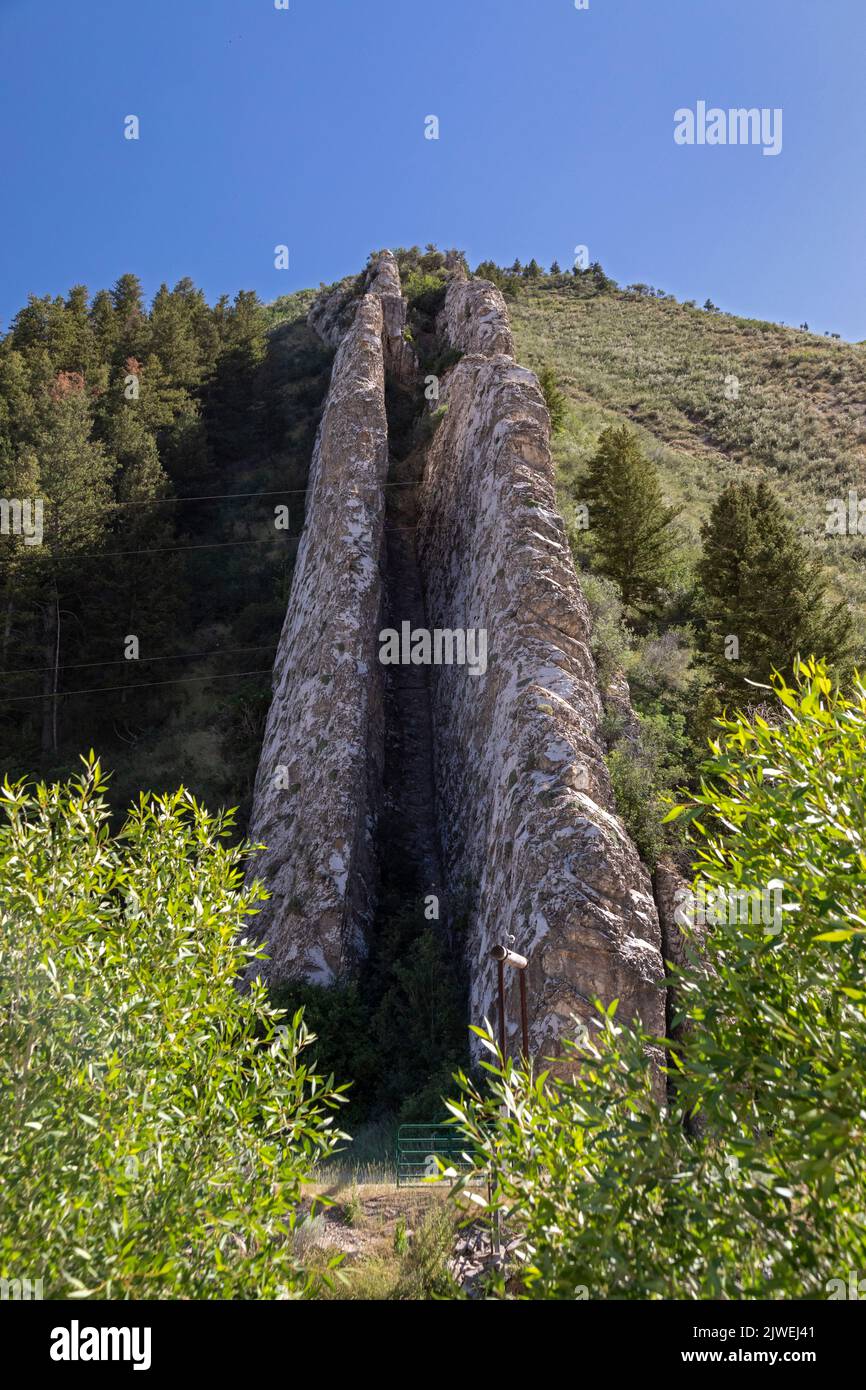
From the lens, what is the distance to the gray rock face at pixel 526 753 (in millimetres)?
10797

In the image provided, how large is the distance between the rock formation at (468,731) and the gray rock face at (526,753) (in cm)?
4

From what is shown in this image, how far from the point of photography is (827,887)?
4.73 meters

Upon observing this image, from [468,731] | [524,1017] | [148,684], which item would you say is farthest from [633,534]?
[524,1017]

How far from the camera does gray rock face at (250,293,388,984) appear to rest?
15539 millimetres

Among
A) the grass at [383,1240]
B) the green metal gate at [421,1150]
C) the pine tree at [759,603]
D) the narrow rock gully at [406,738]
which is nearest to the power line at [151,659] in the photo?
the narrow rock gully at [406,738]

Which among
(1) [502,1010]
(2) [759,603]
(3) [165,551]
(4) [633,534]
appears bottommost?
(1) [502,1010]

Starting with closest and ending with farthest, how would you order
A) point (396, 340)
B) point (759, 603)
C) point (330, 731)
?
point (330, 731) < point (759, 603) < point (396, 340)

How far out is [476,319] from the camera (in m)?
30.9

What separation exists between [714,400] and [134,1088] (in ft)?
182

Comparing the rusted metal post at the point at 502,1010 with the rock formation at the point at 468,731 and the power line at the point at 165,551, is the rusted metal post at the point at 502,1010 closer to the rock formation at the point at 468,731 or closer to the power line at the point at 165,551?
the rock formation at the point at 468,731

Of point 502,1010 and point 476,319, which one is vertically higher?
point 476,319

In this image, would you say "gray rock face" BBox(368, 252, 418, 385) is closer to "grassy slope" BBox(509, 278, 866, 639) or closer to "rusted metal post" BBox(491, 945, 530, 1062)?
"grassy slope" BBox(509, 278, 866, 639)

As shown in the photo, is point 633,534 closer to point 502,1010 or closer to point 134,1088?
point 502,1010

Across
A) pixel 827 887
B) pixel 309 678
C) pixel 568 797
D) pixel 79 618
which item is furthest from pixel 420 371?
pixel 827 887
